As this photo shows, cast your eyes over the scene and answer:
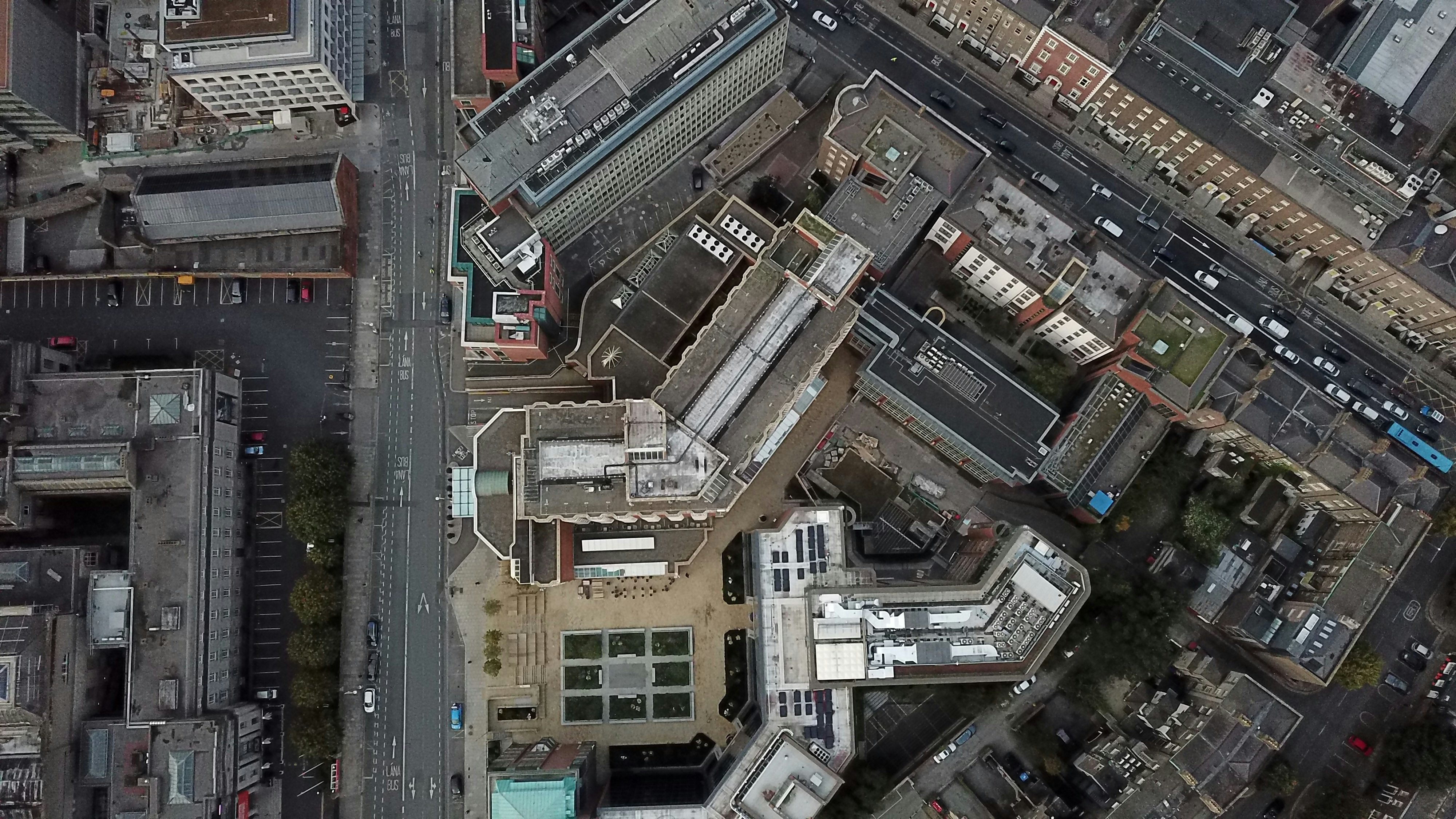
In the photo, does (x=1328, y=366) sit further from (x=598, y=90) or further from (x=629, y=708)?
(x=629, y=708)

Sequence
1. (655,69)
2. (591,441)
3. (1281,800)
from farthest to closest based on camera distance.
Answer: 1. (1281,800)
2. (655,69)
3. (591,441)

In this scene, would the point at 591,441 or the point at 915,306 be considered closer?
the point at 591,441

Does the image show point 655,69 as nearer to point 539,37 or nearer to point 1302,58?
point 539,37

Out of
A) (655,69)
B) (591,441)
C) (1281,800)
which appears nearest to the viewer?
(591,441)

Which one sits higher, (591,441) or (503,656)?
(591,441)

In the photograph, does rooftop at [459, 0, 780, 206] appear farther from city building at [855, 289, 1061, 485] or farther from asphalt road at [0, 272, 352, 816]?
city building at [855, 289, 1061, 485]

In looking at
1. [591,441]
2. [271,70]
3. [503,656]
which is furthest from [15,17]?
[503,656]

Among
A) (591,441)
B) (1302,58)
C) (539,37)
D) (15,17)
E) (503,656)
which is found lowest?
(503,656)
